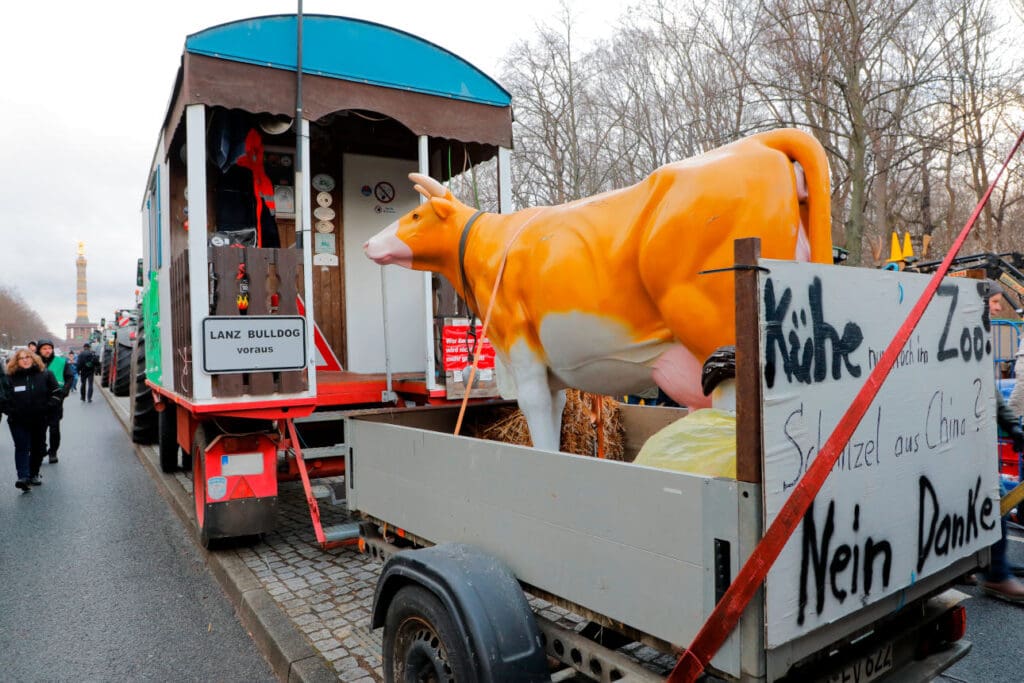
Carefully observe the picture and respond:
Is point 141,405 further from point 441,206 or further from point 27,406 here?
point 441,206

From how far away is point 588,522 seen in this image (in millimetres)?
1908

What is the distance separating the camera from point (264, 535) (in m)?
5.61

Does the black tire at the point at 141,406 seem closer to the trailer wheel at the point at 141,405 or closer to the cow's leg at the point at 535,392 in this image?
the trailer wheel at the point at 141,405

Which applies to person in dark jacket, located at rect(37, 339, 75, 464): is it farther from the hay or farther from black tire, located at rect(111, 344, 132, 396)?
the hay

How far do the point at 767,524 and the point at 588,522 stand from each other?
0.53 metres

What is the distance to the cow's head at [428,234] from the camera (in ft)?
12.7

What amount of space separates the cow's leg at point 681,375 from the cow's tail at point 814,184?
624mm

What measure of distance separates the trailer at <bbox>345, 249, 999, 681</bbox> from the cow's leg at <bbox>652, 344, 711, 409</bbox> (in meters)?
0.95

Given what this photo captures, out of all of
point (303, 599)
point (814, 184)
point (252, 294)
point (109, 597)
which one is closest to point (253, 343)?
point (252, 294)

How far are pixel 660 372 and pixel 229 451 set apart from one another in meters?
3.33

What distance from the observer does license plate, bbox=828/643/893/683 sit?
6.22ft

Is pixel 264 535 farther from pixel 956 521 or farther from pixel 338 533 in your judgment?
pixel 956 521

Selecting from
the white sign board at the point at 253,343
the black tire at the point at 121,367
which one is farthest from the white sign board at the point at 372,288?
the black tire at the point at 121,367

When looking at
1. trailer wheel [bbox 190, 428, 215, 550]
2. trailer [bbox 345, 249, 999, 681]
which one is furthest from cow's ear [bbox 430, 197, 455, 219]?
trailer wheel [bbox 190, 428, 215, 550]
